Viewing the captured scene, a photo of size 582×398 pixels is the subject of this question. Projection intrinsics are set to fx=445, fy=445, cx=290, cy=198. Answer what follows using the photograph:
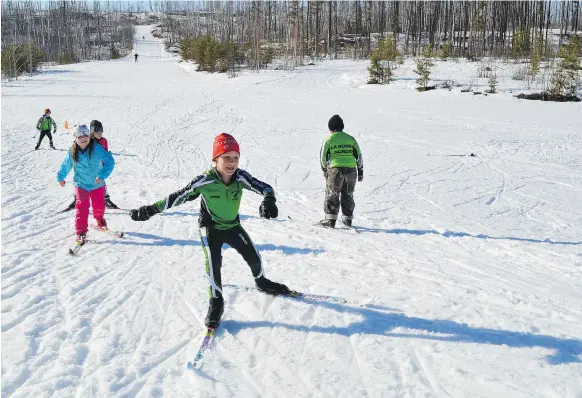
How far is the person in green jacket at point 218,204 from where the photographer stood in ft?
12.8

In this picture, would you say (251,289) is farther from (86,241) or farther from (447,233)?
(447,233)

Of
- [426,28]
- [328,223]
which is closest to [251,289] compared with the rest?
[328,223]

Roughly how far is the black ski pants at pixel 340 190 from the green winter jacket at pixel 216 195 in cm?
303

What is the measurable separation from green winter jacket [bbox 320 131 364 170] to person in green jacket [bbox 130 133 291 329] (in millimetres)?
2951

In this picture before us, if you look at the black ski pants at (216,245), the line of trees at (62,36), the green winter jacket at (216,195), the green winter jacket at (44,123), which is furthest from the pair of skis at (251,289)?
the line of trees at (62,36)

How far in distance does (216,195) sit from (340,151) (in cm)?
326

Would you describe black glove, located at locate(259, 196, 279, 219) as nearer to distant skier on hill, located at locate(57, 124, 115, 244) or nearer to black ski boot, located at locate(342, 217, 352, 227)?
distant skier on hill, located at locate(57, 124, 115, 244)

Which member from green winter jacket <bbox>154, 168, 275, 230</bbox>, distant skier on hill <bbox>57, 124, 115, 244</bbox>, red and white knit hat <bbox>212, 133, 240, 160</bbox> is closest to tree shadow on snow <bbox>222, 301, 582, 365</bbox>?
green winter jacket <bbox>154, 168, 275, 230</bbox>

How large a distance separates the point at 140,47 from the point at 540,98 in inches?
3346

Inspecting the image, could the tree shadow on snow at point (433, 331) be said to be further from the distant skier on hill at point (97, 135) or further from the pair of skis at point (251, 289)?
the distant skier on hill at point (97, 135)

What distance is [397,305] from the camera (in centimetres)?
445

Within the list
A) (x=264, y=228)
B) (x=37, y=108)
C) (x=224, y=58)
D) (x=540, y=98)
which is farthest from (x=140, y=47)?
(x=264, y=228)

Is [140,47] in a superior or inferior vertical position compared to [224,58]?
superior

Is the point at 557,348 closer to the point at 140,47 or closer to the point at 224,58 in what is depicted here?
the point at 224,58
